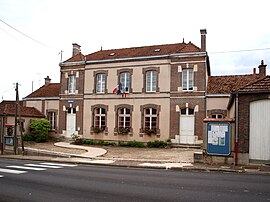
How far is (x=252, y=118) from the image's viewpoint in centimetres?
1307

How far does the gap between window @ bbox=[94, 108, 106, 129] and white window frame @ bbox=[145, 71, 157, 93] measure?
467 cm

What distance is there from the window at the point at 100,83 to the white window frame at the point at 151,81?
13.8 feet

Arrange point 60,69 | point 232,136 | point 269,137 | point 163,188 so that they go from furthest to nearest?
point 60,69
point 232,136
point 269,137
point 163,188

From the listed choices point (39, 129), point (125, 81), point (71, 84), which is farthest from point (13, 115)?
point (125, 81)

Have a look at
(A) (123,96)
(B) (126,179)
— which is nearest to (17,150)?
(A) (123,96)

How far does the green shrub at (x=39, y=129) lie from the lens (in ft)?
84.9

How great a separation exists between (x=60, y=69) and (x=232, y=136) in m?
19.5

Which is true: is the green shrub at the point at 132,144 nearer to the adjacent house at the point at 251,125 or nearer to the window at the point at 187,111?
the window at the point at 187,111

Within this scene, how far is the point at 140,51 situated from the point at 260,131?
15.0 m

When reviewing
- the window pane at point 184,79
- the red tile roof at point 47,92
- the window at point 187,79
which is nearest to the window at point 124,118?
the window pane at point 184,79

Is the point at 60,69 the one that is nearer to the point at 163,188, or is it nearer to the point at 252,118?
the point at 252,118

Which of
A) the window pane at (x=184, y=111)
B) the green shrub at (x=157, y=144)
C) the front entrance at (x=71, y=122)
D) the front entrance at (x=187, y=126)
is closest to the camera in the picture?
the front entrance at (x=187, y=126)

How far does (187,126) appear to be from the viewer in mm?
22047

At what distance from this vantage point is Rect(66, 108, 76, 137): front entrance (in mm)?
26538
